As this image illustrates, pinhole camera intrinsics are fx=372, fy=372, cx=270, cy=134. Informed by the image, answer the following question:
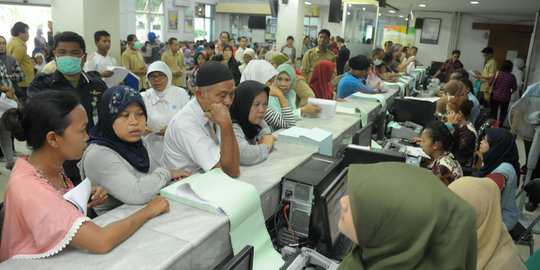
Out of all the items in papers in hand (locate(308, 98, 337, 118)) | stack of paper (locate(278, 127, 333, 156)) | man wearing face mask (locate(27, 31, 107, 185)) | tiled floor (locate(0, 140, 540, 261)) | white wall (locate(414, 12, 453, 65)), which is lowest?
tiled floor (locate(0, 140, 540, 261))

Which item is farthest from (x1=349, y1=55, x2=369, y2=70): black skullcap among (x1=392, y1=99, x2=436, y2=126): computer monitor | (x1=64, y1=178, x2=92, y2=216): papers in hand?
(x1=64, y1=178, x2=92, y2=216): papers in hand

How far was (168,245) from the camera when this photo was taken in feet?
3.48

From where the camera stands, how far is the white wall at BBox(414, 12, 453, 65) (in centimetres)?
1366

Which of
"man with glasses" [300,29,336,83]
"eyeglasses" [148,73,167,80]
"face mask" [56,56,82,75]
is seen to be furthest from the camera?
"man with glasses" [300,29,336,83]

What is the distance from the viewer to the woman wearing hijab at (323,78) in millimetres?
4375

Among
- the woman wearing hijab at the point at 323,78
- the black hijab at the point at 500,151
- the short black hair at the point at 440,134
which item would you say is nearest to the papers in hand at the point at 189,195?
the short black hair at the point at 440,134

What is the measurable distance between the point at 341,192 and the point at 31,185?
1179 mm

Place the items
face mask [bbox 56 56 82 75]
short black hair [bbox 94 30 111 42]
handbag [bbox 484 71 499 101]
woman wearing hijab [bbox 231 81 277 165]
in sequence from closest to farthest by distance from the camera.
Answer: woman wearing hijab [bbox 231 81 277 165]
face mask [bbox 56 56 82 75]
short black hair [bbox 94 30 111 42]
handbag [bbox 484 71 499 101]

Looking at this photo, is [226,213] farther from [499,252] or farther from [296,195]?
[499,252]

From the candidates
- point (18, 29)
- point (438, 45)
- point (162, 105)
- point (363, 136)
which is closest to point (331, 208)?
point (363, 136)

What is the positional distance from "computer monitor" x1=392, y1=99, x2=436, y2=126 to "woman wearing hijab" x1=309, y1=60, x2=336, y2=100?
815mm

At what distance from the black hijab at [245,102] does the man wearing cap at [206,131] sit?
0.18m

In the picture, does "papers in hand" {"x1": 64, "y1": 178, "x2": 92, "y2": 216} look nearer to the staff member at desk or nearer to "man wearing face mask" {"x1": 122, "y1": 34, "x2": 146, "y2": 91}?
the staff member at desk

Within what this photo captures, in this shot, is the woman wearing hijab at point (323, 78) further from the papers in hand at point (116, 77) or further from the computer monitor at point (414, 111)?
the papers in hand at point (116, 77)
